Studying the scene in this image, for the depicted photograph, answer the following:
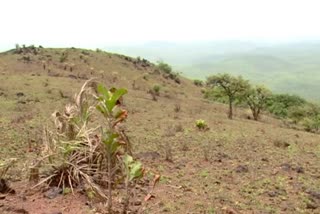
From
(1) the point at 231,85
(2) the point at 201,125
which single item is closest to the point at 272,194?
(2) the point at 201,125

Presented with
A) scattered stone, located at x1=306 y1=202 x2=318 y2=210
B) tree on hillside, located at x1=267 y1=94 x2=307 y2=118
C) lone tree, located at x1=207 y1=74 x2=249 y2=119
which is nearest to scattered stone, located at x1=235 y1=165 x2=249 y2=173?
scattered stone, located at x1=306 y1=202 x2=318 y2=210

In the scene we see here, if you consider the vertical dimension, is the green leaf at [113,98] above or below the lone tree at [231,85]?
above

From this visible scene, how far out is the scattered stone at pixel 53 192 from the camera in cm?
796

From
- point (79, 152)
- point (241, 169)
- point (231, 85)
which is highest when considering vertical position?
point (79, 152)

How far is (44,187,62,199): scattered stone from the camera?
796cm

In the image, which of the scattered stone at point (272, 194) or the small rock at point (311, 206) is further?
the scattered stone at point (272, 194)

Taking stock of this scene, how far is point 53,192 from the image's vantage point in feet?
26.4

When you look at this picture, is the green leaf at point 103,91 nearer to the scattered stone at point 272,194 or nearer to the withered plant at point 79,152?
the withered plant at point 79,152

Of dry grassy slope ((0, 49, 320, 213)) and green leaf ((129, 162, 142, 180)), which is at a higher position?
green leaf ((129, 162, 142, 180))

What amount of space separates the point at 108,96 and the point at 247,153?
874 cm

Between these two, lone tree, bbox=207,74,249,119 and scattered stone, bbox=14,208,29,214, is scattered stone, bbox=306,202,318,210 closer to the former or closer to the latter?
scattered stone, bbox=14,208,29,214

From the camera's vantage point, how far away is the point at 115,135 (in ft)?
22.3

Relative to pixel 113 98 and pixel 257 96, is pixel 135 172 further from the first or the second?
pixel 257 96

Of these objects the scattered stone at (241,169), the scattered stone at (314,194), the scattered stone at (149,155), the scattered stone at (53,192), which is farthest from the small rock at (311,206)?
the scattered stone at (53,192)
